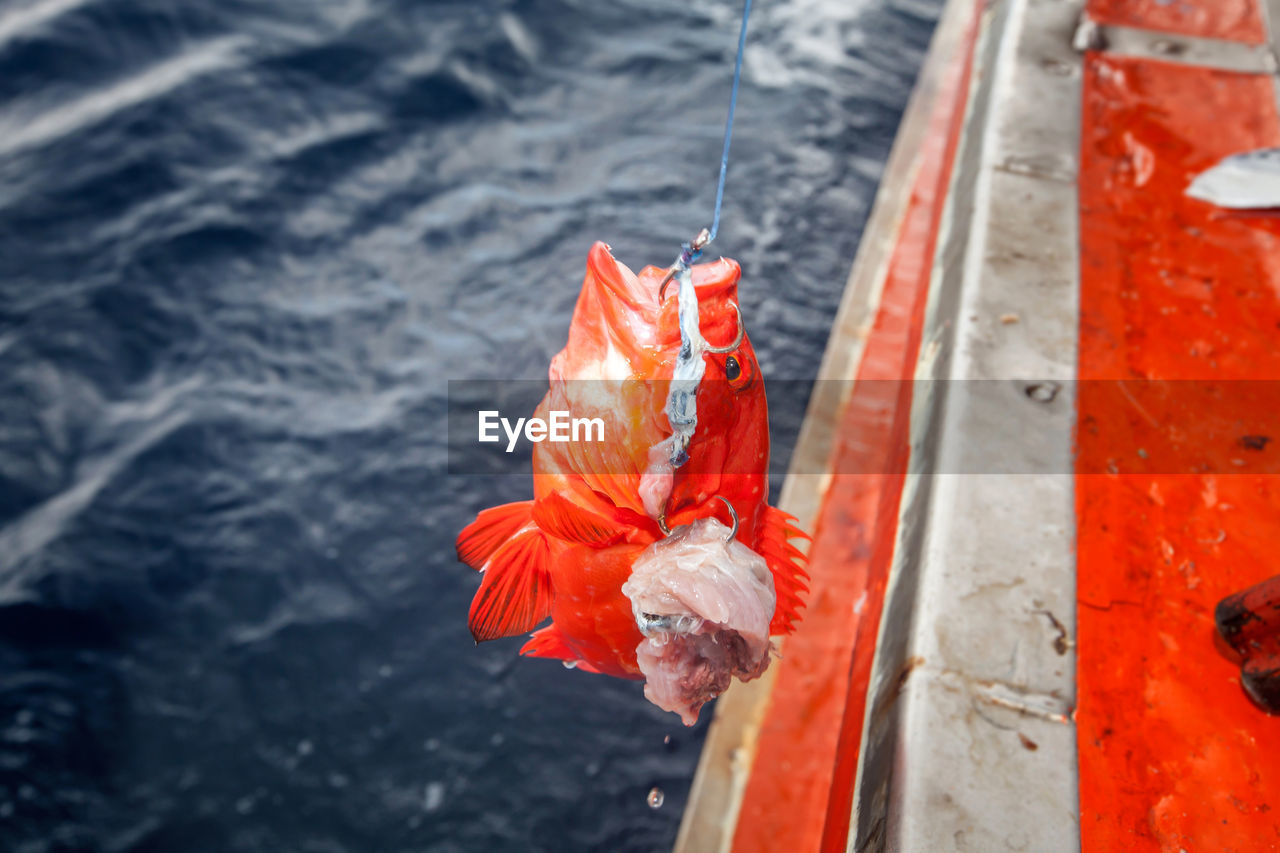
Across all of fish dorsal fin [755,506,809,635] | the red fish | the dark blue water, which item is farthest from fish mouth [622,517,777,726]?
the dark blue water

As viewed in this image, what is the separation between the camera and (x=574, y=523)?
5.74 feet

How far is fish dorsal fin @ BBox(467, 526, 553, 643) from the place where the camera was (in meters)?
1.91

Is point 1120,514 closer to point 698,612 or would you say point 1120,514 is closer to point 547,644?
point 698,612

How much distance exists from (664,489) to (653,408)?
0.56 ft

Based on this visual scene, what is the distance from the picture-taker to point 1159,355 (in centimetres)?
301

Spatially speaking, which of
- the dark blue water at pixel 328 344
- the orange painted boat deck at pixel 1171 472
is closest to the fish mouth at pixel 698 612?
the orange painted boat deck at pixel 1171 472

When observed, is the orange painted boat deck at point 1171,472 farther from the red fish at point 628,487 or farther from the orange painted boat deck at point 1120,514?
the red fish at point 628,487

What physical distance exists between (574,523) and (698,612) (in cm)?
33

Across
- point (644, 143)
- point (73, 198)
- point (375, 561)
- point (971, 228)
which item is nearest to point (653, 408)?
point (971, 228)

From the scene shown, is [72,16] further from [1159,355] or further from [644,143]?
[1159,355]

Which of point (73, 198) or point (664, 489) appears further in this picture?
point (73, 198)

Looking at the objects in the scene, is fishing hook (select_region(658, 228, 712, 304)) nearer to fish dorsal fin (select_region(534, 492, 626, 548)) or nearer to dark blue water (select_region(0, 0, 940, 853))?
fish dorsal fin (select_region(534, 492, 626, 548))

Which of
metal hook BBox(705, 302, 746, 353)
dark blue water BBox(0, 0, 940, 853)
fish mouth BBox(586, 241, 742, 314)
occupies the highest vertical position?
fish mouth BBox(586, 241, 742, 314)

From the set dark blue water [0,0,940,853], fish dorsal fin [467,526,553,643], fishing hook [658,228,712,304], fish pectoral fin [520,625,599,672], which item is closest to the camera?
fishing hook [658,228,712,304]
